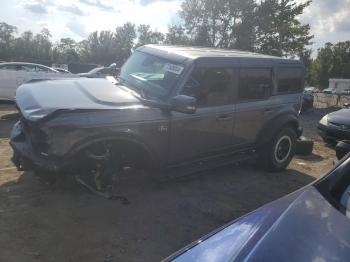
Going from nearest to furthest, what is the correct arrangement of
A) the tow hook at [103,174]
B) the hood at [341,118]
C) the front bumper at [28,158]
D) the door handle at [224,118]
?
the front bumper at [28,158], the tow hook at [103,174], the door handle at [224,118], the hood at [341,118]

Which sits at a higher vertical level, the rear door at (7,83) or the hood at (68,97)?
the hood at (68,97)

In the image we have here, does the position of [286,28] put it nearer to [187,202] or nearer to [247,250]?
[187,202]

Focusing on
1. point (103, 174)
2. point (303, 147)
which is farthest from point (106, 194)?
point (303, 147)

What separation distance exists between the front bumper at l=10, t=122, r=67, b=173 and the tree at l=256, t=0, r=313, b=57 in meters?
27.9

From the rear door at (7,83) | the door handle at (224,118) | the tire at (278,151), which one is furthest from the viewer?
the rear door at (7,83)

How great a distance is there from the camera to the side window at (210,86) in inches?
223

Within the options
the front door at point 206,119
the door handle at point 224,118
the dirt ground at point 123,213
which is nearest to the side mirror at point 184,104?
the front door at point 206,119

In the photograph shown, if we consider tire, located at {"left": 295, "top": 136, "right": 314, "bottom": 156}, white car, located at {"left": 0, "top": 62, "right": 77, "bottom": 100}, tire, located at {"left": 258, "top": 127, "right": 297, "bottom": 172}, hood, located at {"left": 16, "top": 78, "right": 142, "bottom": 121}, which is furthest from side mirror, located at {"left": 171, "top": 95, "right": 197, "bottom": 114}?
white car, located at {"left": 0, "top": 62, "right": 77, "bottom": 100}

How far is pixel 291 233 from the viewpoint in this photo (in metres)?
2.13

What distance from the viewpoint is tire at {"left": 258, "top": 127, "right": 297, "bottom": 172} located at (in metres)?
7.06

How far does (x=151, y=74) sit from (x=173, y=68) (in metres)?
0.39

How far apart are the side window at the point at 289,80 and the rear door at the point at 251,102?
10.5 inches

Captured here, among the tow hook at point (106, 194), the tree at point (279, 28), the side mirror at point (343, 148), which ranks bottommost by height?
the tow hook at point (106, 194)

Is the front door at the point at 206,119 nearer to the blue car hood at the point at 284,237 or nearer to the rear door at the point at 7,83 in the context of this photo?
the blue car hood at the point at 284,237
